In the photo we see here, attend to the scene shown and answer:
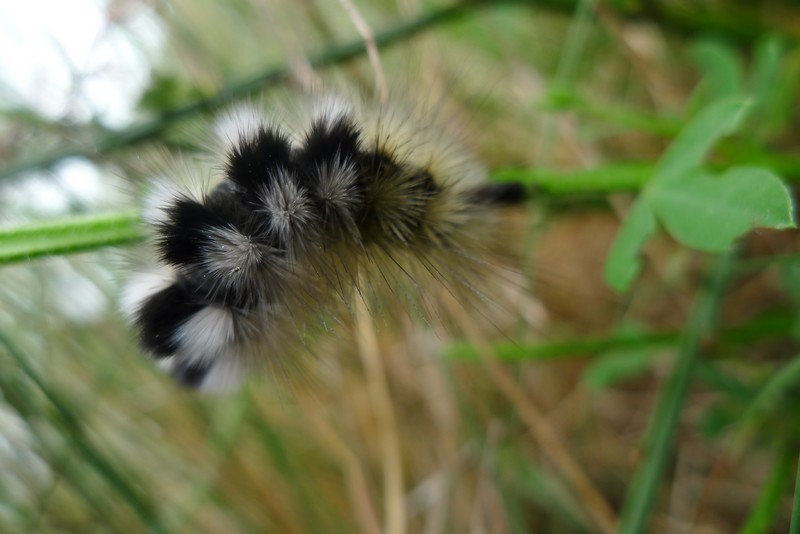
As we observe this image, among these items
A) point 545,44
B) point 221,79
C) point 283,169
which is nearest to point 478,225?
point 283,169

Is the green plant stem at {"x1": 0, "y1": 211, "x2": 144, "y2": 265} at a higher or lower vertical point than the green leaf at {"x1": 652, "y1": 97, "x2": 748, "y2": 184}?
higher

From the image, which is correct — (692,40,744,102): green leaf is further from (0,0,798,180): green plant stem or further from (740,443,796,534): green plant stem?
(740,443,796,534): green plant stem

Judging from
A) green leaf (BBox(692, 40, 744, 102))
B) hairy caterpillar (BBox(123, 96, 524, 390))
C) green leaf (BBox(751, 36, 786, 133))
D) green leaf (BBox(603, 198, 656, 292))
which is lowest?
green leaf (BBox(603, 198, 656, 292))

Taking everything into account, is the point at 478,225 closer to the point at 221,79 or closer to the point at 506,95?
the point at 221,79

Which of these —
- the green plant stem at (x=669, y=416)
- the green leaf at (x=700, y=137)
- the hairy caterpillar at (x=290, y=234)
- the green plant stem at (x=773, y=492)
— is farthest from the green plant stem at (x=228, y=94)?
Result: the green plant stem at (x=773, y=492)

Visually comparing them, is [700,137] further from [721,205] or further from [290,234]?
[290,234]

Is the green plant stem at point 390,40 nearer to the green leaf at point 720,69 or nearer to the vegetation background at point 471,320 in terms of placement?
the vegetation background at point 471,320

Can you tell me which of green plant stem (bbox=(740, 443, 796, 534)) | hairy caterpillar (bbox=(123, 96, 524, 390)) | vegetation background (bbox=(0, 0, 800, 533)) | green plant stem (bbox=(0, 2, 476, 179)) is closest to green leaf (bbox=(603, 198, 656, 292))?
vegetation background (bbox=(0, 0, 800, 533))
